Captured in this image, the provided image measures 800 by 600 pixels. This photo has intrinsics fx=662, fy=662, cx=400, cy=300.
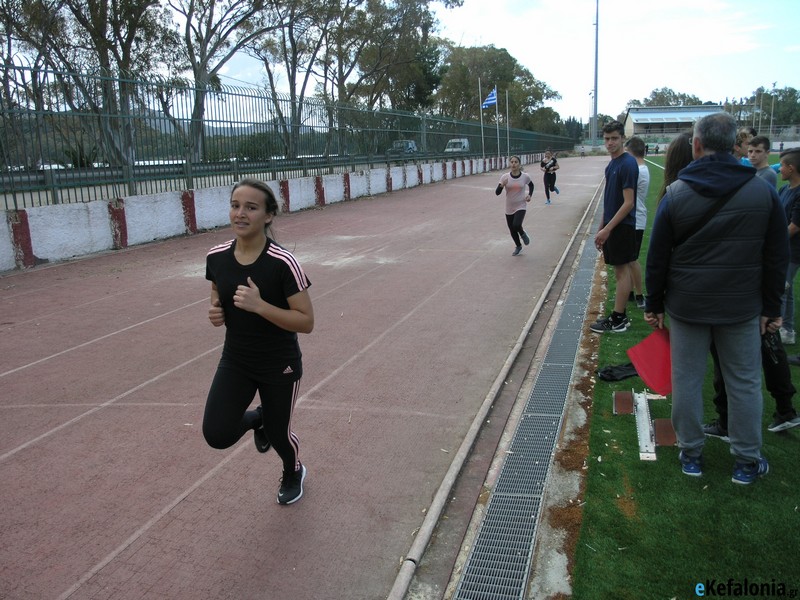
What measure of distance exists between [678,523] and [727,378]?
86 cm

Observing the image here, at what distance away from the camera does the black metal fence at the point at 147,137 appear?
11320mm

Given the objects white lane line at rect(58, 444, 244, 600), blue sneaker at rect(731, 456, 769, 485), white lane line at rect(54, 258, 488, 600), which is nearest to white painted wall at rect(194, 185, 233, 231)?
white lane line at rect(54, 258, 488, 600)

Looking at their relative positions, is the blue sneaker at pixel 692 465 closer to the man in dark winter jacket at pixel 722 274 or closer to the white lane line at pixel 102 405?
the man in dark winter jacket at pixel 722 274

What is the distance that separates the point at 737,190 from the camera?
133 inches

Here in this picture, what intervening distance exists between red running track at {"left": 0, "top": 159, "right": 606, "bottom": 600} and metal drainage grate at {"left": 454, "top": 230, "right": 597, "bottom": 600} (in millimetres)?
379

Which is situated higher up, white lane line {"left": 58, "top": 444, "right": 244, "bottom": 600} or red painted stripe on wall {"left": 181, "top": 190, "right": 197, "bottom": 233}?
red painted stripe on wall {"left": 181, "top": 190, "right": 197, "bottom": 233}

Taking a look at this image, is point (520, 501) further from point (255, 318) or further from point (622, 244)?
point (622, 244)

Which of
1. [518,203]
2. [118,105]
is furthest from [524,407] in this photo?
[118,105]

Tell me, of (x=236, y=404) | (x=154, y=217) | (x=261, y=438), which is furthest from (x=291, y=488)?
(x=154, y=217)

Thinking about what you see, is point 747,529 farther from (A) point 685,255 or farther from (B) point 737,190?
(B) point 737,190

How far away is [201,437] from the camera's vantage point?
457 centimetres

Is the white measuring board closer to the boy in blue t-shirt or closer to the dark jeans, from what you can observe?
the dark jeans

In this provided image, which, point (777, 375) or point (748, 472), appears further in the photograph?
point (777, 375)

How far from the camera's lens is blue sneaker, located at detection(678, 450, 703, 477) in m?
3.77
